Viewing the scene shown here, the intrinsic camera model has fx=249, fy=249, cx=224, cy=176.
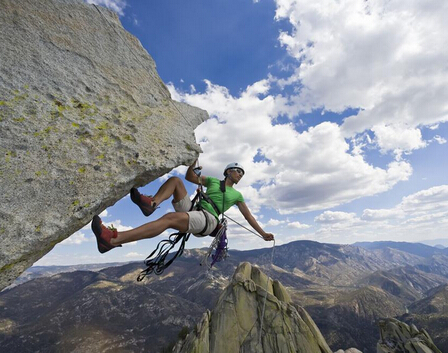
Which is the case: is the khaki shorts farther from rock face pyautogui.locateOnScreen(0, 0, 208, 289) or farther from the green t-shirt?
rock face pyautogui.locateOnScreen(0, 0, 208, 289)

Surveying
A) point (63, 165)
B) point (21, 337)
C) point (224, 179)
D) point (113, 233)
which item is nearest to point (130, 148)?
point (63, 165)

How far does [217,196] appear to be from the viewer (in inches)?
271

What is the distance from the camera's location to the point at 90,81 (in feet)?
16.4

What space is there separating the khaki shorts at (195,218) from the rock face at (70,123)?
52.2 inches

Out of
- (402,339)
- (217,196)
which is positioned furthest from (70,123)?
(402,339)

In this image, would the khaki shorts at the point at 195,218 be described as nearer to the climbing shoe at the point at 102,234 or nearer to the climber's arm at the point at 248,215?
the climber's arm at the point at 248,215

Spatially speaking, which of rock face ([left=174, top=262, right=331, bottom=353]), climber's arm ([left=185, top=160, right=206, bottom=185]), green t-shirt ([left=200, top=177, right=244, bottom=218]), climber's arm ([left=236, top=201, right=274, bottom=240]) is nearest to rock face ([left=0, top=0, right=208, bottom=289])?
climber's arm ([left=185, top=160, right=206, bottom=185])

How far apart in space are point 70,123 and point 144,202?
186cm

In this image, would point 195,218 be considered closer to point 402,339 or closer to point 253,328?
point 253,328

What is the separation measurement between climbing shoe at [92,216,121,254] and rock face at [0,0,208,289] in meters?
0.30

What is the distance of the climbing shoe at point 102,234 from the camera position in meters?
4.16

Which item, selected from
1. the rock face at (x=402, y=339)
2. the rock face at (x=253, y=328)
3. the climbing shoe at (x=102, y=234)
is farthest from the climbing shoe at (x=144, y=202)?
the rock face at (x=402, y=339)

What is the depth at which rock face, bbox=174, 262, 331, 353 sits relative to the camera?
3142cm

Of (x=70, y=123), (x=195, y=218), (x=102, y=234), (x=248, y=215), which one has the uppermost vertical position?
(x=70, y=123)
